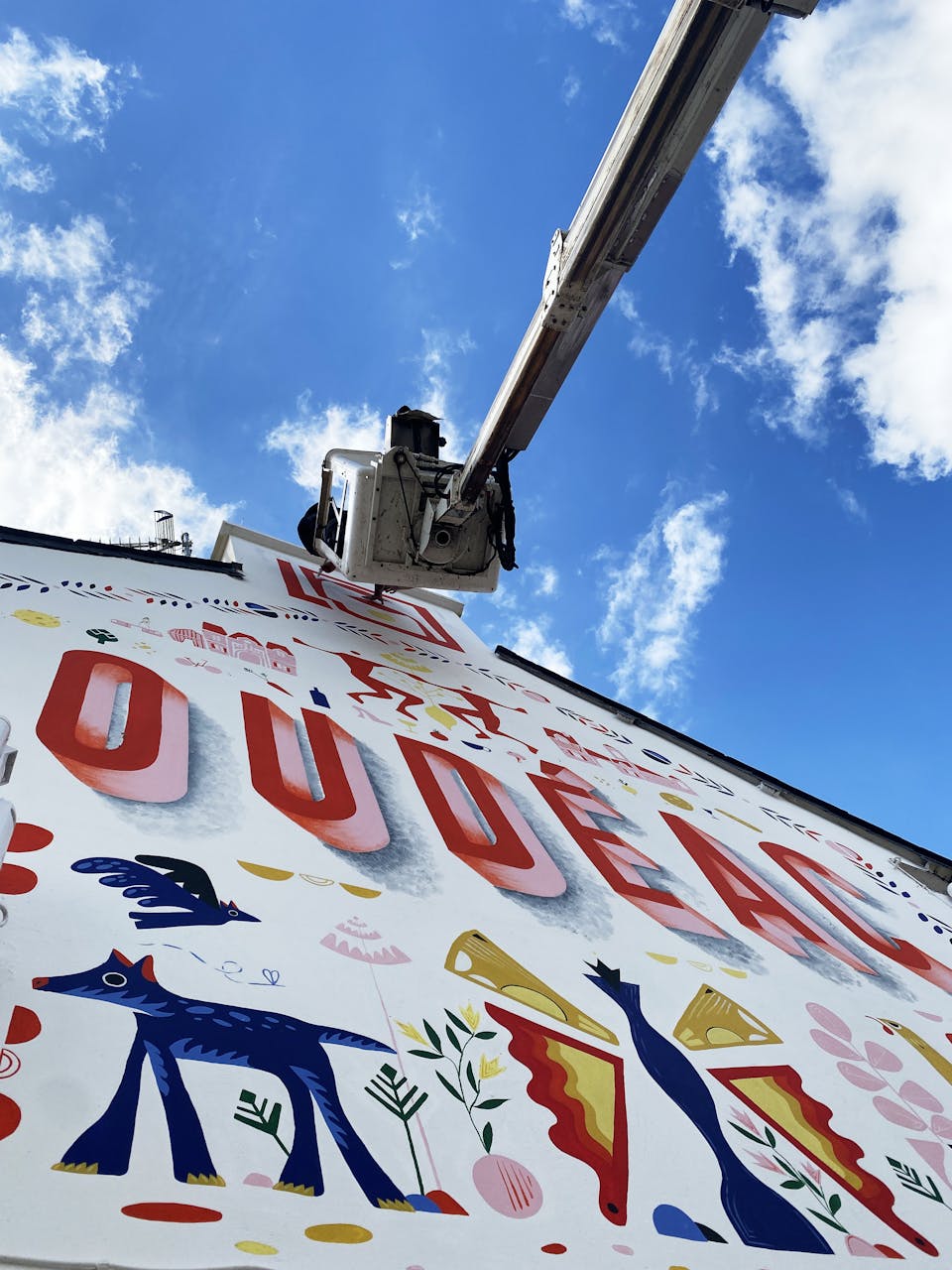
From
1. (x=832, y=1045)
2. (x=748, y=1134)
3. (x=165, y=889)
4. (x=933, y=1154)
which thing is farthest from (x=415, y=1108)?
(x=832, y=1045)

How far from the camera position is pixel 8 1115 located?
227 cm

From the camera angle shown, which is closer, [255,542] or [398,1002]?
[398,1002]

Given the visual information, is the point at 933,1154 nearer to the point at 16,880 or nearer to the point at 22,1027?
the point at 22,1027

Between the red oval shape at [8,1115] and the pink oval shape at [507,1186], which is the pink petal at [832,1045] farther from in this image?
the red oval shape at [8,1115]

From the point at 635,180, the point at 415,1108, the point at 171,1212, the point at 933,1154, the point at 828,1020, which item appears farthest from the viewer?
the point at 635,180

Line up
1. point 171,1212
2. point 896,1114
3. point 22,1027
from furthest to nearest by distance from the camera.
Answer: point 896,1114 → point 22,1027 → point 171,1212

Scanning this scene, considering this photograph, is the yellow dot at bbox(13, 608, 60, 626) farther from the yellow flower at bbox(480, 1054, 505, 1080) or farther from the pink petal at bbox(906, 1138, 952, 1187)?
the pink petal at bbox(906, 1138, 952, 1187)

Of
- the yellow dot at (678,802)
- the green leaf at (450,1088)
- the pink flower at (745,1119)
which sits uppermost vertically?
the yellow dot at (678,802)

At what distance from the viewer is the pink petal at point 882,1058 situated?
14.3 ft

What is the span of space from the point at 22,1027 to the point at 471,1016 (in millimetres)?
1606

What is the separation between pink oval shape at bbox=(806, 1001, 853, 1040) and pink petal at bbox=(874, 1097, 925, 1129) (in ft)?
1.53

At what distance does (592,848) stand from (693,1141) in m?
2.66

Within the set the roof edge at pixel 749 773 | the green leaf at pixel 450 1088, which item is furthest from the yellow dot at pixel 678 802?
the green leaf at pixel 450 1088

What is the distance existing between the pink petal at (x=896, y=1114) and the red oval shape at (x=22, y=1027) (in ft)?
11.6
